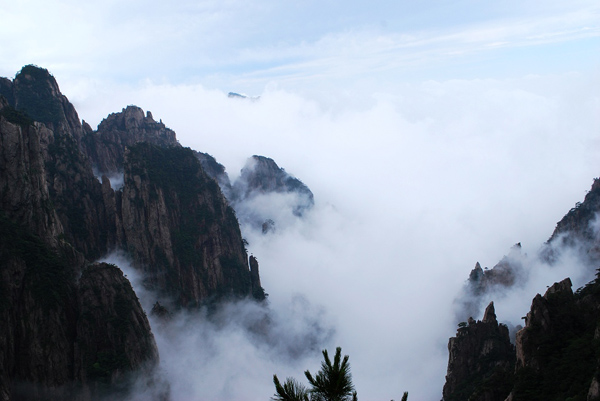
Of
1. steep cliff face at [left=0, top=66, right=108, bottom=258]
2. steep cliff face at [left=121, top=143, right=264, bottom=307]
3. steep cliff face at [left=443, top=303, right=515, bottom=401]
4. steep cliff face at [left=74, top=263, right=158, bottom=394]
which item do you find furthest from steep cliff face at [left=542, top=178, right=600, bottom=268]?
steep cliff face at [left=0, top=66, right=108, bottom=258]

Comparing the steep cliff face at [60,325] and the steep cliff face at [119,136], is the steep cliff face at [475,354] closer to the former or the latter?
the steep cliff face at [60,325]

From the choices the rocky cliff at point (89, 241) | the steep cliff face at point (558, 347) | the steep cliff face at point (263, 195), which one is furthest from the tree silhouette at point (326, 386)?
the steep cliff face at point (263, 195)

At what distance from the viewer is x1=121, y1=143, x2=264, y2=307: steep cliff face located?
10494 centimetres

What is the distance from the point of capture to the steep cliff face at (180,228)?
104938mm

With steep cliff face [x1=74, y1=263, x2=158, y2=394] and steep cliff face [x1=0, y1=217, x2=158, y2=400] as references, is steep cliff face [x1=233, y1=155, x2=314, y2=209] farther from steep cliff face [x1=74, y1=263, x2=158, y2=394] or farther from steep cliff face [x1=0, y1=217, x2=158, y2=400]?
steep cliff face [x1=0, y1=217, x2=158, y2=400]

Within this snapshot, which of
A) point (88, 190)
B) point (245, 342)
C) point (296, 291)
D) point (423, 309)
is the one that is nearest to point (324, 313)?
point (296, 291)

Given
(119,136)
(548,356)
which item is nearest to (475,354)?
(548,356)

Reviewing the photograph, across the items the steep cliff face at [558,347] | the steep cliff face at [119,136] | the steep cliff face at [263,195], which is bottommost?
the steep cliff face at [558,347]

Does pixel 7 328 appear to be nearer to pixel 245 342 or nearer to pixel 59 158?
pixel 59 158

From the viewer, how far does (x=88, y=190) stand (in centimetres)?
10162

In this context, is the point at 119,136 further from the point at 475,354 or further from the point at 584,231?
the point at 584,231

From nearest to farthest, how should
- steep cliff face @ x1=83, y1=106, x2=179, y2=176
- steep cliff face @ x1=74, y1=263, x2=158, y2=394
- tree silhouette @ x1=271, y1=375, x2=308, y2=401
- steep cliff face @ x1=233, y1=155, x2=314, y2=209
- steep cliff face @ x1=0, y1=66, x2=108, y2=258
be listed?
tree silhouette @ x1=271, y1=375, x2=308, y2=401 < steep cliff face @ x1=0, y1=66, x2=108, y2=258 < steep cliff face @ x1=74, y1=263, x2=158, y2=394 < steep cliff face @ x1=83, y1=106, x2=179, y2=176 < steep cliff face @ x1=233, y1=155, x2=314, y2=209

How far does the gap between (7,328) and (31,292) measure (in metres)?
4.64

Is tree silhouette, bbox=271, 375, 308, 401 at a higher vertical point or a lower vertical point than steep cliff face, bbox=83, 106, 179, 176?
lower
